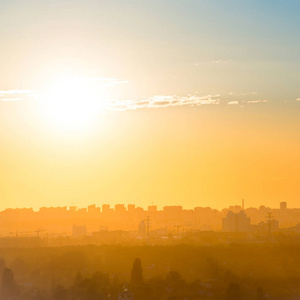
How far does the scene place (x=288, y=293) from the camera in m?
177

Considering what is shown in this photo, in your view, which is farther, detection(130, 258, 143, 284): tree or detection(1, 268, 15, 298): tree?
detection(1, 268, 15, 298): tree

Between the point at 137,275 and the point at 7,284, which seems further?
the point at 7,284

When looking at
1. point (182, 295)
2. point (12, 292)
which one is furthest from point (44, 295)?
point (182, 295)

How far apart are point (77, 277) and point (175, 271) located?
81.0 feet

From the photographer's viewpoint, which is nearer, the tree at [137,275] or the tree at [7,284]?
the tree at [137,275]

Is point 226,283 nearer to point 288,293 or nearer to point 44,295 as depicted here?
point 288,293

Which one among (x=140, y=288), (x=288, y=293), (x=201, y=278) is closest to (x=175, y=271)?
(x=201, y=278)

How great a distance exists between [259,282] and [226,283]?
25.5ft

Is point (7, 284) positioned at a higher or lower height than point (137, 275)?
lower

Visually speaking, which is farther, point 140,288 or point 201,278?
point 201,278

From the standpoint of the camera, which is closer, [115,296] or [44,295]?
[115,296]

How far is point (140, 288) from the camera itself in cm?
18175

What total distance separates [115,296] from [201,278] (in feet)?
92.2

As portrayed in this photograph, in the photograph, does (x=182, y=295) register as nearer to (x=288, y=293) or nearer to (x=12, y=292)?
(x=288, y=293)
